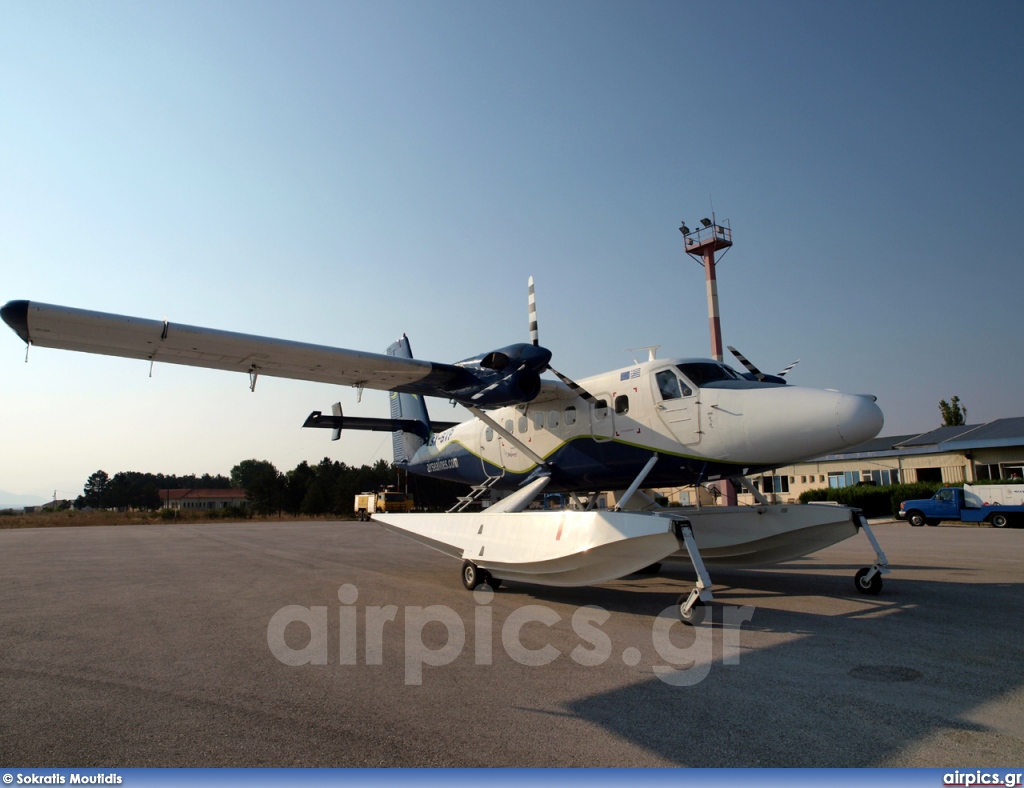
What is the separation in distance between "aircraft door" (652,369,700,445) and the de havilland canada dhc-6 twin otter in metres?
0.02

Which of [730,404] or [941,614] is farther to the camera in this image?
[730,404]

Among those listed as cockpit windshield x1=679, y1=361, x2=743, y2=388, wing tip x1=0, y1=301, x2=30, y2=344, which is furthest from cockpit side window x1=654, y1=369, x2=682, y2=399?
wing tip x1=0, y1=301, x2=30, y2=344

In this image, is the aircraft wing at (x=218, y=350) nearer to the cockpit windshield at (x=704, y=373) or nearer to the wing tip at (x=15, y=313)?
the wing tip at (x=15, y=313)

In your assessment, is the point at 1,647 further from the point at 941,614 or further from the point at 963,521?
the point at 963,521

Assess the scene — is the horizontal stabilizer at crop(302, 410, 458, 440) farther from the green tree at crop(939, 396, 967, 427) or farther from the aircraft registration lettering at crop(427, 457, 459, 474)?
the green tree at crop(939, 396, 967, 427)

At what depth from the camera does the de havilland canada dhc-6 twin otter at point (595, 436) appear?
7.63 m

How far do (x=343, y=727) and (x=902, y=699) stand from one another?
376 cm

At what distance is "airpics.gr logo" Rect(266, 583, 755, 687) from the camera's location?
5379 mm

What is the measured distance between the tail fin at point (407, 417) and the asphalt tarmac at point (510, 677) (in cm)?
575

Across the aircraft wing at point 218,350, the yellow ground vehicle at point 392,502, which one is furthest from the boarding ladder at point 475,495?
the yellow ground vehicle at point 392,502

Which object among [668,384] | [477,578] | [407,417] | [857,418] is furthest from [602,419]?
[407,417]

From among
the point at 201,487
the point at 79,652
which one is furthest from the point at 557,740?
the point at 201,487

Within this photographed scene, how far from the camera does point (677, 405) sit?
8.93 m

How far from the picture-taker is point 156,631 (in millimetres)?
6711
